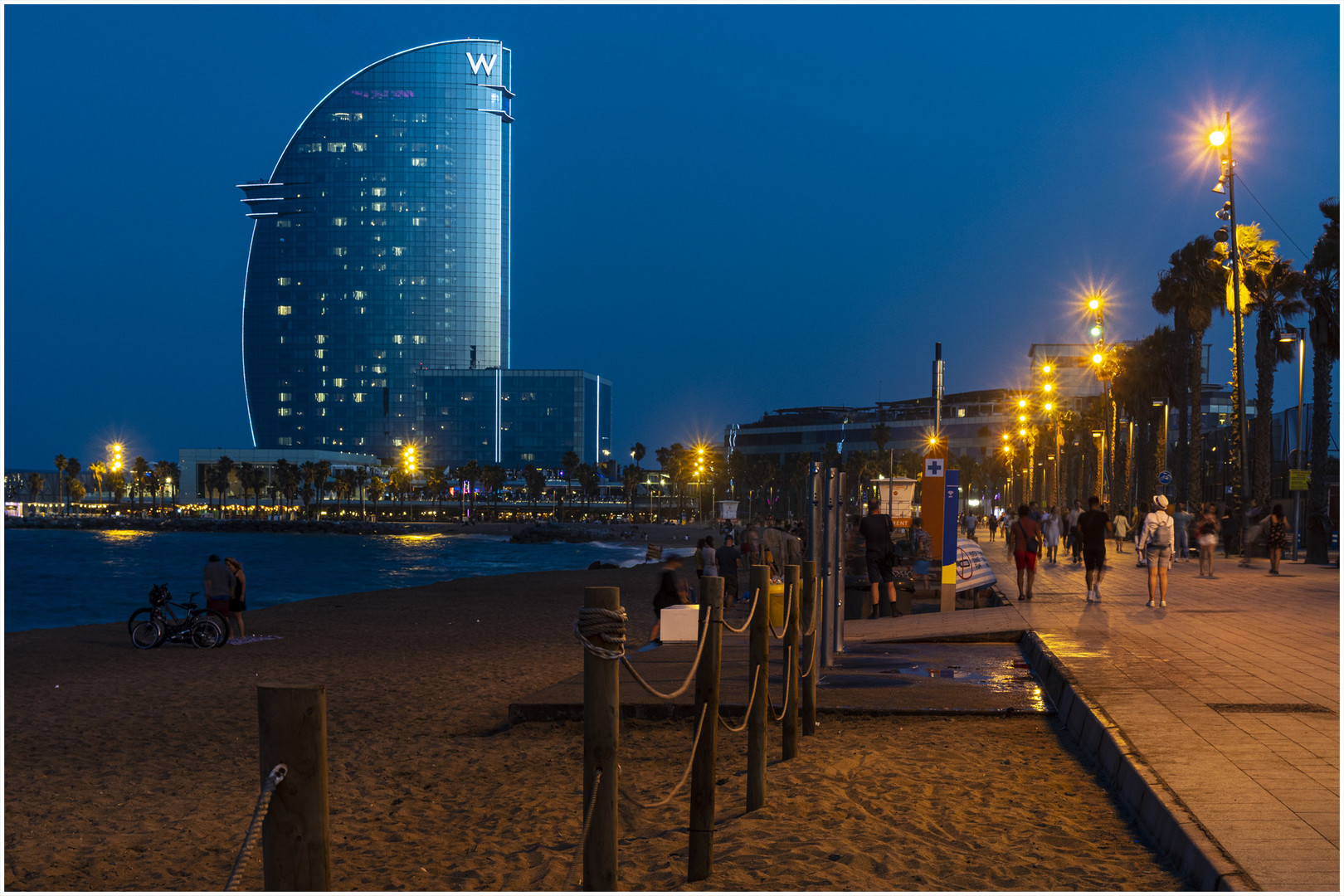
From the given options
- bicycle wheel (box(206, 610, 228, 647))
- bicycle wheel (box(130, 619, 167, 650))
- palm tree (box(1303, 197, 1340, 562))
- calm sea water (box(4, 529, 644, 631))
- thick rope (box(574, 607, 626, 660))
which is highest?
palm tree (box(1303, 197, 1340, 562))

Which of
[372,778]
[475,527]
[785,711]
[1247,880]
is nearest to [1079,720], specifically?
[785,711]

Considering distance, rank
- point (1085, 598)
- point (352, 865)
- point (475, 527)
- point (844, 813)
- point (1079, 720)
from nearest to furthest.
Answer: point (352, 865) < point (844, 813) < point (1079, 720) < point (1085, 598) < point (475, 527)

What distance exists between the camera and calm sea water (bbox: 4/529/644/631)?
45.3 meters

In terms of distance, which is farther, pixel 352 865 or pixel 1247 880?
pixel 352 865

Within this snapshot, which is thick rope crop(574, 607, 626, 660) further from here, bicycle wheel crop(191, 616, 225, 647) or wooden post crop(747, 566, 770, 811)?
bicycle wheel crop(191, 616, 225, 647)

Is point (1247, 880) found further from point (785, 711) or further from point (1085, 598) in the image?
point (1085, 598)

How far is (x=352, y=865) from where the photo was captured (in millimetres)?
6254

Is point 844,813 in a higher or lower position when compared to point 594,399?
lower

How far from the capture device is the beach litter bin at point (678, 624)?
593 inches

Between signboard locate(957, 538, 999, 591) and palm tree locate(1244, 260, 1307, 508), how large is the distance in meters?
17.5

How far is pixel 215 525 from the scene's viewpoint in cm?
15025

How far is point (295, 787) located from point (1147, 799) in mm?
4916

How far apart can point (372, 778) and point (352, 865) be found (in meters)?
2.31

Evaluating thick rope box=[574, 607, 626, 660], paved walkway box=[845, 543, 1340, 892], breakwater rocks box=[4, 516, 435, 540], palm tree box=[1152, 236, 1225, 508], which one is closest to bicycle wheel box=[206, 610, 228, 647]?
paved walkway box=[845, 543, 1340, 892]
